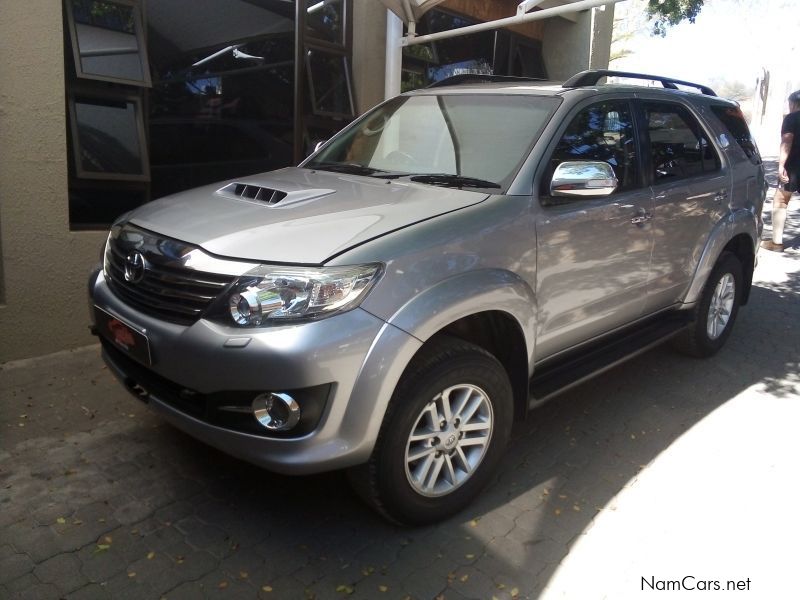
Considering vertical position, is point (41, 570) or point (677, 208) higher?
point (677, 208)

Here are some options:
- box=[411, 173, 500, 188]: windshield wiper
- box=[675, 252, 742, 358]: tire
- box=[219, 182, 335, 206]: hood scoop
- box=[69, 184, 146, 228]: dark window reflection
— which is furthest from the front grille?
box=[675, 252, 742, 358]: tire

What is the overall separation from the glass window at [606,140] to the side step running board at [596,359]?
0.91 meters

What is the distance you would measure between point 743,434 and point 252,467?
280 cm

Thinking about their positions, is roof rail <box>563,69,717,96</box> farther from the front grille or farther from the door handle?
the front grille

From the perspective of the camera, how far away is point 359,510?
320cm

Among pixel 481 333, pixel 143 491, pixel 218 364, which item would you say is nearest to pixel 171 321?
pixel 218 364

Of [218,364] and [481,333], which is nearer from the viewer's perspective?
[218,364]

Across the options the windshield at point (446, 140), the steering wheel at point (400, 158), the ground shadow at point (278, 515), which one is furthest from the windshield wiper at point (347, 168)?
the ground shadow at point (278, 515)

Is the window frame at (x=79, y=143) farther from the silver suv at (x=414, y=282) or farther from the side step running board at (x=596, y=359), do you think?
the side step running board at (x=596, y=359)

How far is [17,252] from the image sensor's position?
4.69m

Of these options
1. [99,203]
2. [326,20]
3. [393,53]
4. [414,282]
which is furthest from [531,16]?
[414,282]

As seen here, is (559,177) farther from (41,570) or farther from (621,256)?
(41,570)

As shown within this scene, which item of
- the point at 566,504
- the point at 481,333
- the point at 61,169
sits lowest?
the point at 566,504

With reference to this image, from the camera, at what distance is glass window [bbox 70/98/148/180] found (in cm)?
506
